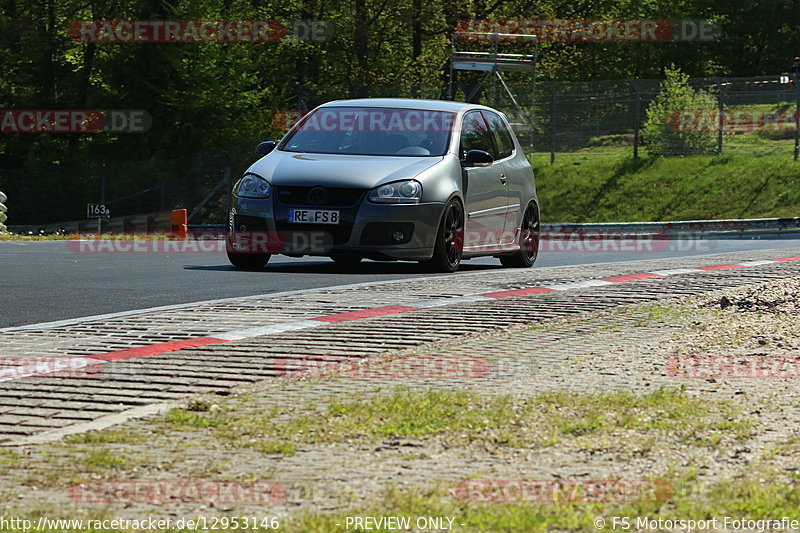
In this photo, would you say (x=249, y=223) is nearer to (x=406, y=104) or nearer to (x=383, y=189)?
(x=383, y=189)

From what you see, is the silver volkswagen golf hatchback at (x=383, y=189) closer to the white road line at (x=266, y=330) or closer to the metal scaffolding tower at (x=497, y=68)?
the white road line at (x=266, y=330)

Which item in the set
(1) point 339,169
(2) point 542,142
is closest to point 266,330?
(1) point 339,169

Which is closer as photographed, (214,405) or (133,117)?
(214,405)

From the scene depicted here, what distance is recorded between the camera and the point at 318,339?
8227mm

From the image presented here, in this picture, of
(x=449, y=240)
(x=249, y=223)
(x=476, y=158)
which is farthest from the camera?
(x=476, y=158)

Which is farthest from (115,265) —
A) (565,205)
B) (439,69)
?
(439,69)

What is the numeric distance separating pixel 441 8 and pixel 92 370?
163ft

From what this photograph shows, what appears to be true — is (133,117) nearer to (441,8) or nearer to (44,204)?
(44,204)

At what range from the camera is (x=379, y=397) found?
623 centimetres

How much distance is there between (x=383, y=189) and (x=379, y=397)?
640 cm

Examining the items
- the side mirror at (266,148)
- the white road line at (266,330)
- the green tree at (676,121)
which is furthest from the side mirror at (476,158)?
the green tree at (676,121)

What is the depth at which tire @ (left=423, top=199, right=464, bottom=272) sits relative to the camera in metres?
12.9

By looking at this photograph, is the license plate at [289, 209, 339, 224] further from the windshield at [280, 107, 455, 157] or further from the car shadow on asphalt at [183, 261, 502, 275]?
the car shadow on asphalt at [183, 261, 502, 275]

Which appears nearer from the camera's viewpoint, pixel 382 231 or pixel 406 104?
pixel 382 231
